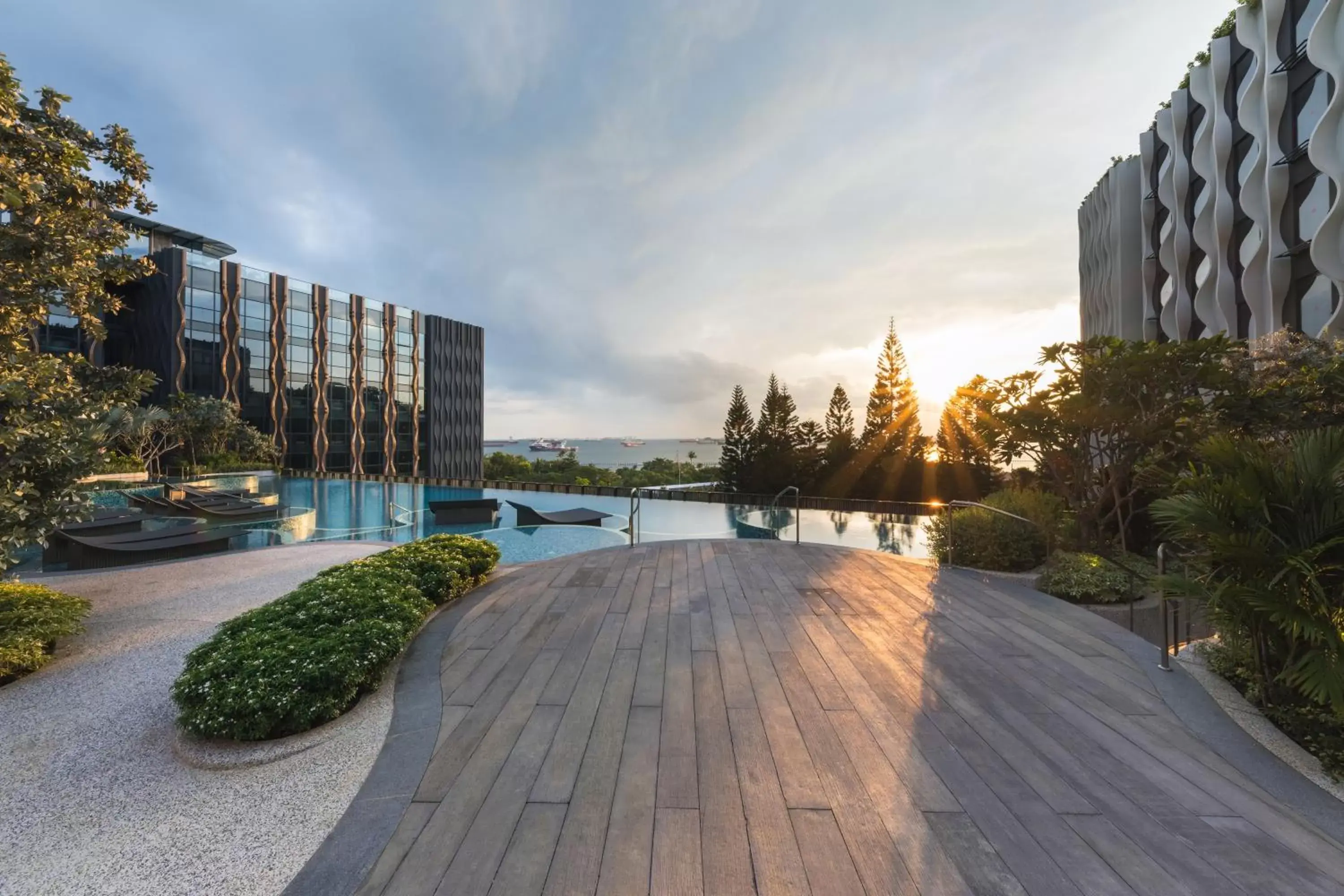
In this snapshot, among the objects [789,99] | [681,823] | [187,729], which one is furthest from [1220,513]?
[789,99]

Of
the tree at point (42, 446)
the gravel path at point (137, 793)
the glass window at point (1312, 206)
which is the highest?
the glass window at point (1312, 206)

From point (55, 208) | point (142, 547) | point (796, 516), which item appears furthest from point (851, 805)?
point (142, 547)

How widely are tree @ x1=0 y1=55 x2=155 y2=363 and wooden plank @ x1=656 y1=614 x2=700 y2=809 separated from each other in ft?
17.5

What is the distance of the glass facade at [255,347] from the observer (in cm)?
2764

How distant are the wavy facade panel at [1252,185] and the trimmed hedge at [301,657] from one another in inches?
676

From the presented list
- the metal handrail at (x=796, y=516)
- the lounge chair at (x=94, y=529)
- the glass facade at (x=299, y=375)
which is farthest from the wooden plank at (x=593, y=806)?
the glass facade at (x=299, y=375)

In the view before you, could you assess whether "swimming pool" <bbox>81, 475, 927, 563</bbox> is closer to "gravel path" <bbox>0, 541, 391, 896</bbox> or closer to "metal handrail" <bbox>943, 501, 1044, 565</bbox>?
"metal handrail" <bbox>943, 501, 1044, 565</bbox>

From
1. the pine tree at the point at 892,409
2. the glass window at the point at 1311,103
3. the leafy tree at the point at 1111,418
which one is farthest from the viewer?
the pine tree at the point at 892,409

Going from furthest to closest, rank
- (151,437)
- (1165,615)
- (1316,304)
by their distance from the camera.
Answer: (151,437), (1316,304), (1165,615)

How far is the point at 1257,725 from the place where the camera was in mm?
2559

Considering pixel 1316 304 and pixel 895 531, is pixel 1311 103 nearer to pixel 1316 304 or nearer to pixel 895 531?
pixel 1316 304

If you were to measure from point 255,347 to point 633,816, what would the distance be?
1450 inches

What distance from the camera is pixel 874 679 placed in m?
3.10

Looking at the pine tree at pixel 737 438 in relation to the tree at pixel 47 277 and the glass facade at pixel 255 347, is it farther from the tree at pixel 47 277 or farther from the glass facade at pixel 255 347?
the tree at pixel 47 277
